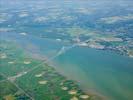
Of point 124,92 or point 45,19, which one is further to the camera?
point 45,19

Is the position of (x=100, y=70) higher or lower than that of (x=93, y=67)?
lower

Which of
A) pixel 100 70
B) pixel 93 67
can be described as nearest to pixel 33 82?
pixel 93 67

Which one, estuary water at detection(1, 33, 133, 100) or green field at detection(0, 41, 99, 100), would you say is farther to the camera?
estuary water at detection(1, 33, 133, 100)

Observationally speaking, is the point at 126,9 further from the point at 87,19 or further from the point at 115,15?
the point at 87,19

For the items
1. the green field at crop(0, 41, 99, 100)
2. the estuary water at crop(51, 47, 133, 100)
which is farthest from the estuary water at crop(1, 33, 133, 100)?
the green field at crop(0, 41, 99, 100)

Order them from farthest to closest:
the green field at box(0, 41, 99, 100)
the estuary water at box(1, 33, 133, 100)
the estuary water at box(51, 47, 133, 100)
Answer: the estuary water at box(1, 33, 133, 100) < the estuary water at box(51, 47, 133, 100) < the green field at box(0, 41, 99, 100)

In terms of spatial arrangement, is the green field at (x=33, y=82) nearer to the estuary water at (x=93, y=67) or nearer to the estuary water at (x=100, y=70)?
the estuary water at (x=93, y=67)

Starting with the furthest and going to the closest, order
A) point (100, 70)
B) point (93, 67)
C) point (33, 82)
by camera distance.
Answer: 1. point (93, 67)
2. point (100, 70)
3. point (33, 82)

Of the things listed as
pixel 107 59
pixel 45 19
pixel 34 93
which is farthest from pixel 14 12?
pixel 34 93

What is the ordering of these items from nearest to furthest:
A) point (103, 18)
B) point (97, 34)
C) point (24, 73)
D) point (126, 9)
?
point (24, 73) < point (97, 34) < point (103, 18) < point (126, 9)

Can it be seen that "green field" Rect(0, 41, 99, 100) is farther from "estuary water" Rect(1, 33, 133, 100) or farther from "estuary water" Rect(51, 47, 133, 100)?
"estuary water" Rect(51, 47, 133, 100)

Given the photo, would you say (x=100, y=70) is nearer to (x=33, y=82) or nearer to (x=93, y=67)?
(x=93, y=67)
